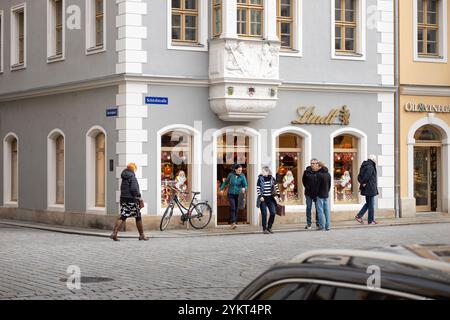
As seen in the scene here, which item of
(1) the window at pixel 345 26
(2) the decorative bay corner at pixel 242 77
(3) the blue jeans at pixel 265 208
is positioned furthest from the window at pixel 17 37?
(3) the blue jeans at pixel 265 208

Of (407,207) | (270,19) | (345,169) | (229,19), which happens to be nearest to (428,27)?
(345,169)

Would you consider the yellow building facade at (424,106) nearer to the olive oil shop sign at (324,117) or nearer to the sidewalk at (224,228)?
the sidewalk at (224,228)

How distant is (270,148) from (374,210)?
3.76 m

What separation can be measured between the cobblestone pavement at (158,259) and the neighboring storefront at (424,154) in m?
3.27

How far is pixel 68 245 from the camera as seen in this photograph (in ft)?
68.6

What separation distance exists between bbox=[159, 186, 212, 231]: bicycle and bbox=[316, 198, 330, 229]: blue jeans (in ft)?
9.80

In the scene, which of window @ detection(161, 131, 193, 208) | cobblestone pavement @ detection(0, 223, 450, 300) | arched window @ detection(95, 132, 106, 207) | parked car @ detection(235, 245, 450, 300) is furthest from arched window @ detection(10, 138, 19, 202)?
parked car @ detection(235, 245, 450, 300)

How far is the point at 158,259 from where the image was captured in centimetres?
1736

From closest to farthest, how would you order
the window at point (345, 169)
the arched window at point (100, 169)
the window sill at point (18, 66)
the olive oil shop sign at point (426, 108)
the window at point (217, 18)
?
the window at point (217, 18), the arched window at point (100, 169), the window at point (345, 169), the olive oil shop sign at point (426, 108), the window sill at point (18, 66)

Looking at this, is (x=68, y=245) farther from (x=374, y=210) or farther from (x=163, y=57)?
(x=374, y=210)

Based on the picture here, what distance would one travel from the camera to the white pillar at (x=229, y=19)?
25.7m

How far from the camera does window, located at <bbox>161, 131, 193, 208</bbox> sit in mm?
26000

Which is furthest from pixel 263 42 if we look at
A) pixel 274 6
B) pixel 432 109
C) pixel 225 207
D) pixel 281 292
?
pixel 281 292

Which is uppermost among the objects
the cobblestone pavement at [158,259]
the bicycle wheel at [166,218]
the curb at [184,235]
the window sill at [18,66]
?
the window sill at [18,66]
